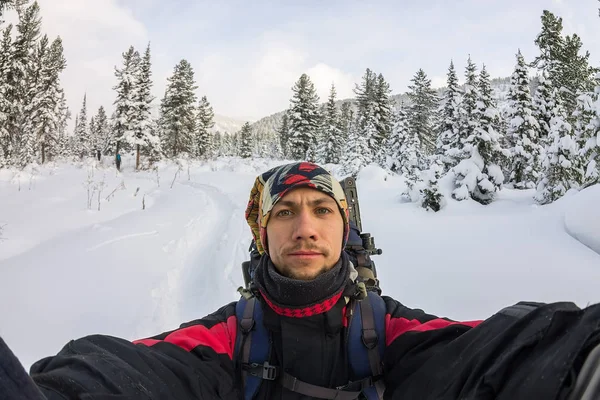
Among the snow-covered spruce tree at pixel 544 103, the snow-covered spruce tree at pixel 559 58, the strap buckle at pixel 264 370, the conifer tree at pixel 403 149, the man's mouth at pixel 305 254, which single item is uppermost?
the snow-covered spruce tree at pixel 559 58

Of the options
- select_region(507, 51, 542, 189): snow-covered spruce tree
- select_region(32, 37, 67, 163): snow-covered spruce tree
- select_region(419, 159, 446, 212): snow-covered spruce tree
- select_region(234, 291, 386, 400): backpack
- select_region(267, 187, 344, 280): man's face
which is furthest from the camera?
select_region(32, 37, 67, 163): snow-covered spruce tree

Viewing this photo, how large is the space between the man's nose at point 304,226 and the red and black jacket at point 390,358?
1.54ft

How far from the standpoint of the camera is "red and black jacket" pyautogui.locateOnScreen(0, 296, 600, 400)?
878 millimetres

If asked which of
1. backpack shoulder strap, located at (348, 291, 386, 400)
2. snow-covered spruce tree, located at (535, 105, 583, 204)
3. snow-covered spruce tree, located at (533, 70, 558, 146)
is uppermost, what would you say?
snow-covered spruce tree, located at (533, 70, 558, 146)

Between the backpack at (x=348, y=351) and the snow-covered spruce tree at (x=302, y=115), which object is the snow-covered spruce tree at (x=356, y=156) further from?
the backpack at (x=348, y=351)

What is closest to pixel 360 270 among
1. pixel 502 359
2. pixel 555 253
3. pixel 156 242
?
pixel 502 359

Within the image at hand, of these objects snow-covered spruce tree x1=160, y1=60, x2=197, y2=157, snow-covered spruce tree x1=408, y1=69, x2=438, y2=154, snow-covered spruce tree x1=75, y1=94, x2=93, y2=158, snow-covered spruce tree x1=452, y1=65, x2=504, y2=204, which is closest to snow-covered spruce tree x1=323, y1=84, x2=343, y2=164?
snow-covered spruce tree x1=408, y1=69, x2=438, y2=154

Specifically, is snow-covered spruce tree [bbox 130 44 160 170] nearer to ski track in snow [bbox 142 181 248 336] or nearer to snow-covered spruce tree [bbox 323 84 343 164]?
snow-covered spruce tree [bbox 323 84 343 164]

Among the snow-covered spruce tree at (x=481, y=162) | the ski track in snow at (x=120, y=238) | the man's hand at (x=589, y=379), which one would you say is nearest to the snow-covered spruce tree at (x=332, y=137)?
the snow-covered spruce tree at (x=481, y=162)

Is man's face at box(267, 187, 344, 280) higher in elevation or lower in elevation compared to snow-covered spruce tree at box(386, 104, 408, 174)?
lower

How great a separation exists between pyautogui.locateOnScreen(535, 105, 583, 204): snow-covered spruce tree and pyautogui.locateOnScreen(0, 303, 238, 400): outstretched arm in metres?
15.6

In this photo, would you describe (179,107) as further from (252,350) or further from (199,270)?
(252,350)

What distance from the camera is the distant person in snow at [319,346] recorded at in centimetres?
94

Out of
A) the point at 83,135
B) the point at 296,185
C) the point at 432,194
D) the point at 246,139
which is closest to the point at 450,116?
the point at 432,194
